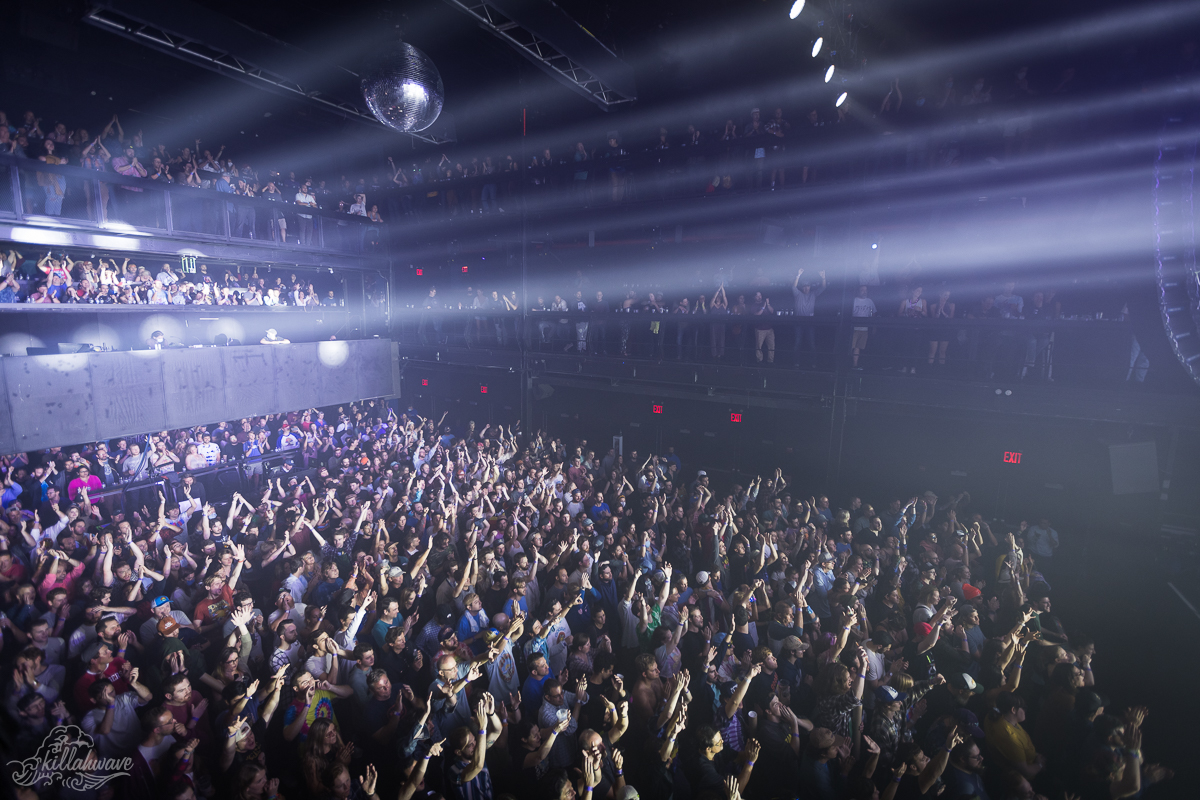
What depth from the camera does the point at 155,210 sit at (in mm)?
10727

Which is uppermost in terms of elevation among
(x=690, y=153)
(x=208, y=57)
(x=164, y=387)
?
(x=208, y=57)

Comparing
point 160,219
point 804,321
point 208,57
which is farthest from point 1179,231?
→ point 160,219

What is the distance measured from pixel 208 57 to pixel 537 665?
11.3m

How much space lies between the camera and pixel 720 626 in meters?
4.79

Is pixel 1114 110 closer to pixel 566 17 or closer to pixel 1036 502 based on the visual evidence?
pixel 1036 502

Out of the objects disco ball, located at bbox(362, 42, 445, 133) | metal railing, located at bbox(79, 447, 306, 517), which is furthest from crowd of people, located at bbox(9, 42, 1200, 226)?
disco ball, located at bbox(362, 42, 445, 133)

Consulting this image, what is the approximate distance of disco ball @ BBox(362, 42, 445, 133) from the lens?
18.9 ft

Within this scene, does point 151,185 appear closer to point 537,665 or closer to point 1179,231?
Result: point 537,665

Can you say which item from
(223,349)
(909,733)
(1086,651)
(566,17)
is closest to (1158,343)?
(1086,651)

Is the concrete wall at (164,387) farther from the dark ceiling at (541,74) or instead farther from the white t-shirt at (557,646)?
the white t-shirt at (557,646)

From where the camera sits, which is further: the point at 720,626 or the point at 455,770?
the point at 720,626

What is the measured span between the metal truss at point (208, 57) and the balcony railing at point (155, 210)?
2.66m

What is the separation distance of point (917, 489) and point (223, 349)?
14711 mm

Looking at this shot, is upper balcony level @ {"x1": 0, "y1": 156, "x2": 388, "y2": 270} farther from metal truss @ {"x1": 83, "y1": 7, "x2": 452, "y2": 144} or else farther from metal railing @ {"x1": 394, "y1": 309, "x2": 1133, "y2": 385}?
metal railing @ {"x1": 394, "y1": 309, "x2": 1133, "y2": 385}
